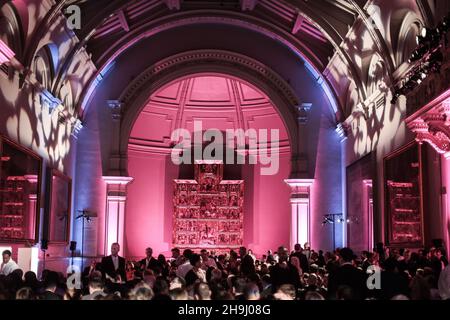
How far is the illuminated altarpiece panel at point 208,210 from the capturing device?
25.5 m

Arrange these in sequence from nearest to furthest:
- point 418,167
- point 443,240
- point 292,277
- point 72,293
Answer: point 72,293 → point 292,277 → point 443,240 → point 418,167

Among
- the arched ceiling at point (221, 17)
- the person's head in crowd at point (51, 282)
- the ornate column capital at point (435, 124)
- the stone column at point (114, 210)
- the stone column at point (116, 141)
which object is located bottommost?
the person's head in crowd at point (51, 282)

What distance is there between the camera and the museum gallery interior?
13.9m

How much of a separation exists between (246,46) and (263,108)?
4.74m

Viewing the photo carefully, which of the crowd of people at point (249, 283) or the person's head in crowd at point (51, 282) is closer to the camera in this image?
the crowd of people at point (249, 283)

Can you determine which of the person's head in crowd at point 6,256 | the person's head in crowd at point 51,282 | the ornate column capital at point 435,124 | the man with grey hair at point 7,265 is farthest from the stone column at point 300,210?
the person's head in crowd at point 51,282

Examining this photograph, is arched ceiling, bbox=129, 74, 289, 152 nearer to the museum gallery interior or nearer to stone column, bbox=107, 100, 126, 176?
the museum gallery interior

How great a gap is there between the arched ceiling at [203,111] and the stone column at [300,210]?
4290 millimetres

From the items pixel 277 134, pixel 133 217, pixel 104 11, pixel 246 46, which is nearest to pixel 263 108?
pixel 277 134

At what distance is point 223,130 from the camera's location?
2716 centimetres

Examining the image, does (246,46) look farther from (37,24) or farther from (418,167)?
(418,167)

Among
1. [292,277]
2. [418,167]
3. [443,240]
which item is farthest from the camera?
[418,167]

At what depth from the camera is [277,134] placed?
26.1m

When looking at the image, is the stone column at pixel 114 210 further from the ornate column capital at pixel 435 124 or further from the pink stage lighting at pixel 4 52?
the ornate column capital at pixel 435 124
